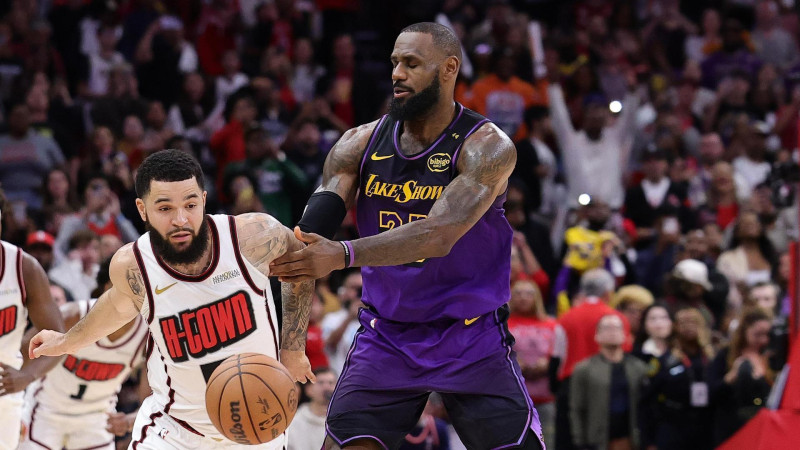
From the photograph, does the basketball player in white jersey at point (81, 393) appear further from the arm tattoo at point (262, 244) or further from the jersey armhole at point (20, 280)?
the arm tattoo at point (262, 244)

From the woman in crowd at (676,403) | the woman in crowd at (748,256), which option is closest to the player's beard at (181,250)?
the woman in crowd at (676,403)

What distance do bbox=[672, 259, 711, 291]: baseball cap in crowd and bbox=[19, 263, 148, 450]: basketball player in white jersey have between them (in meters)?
5.34

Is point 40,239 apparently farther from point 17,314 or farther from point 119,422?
point 17,314

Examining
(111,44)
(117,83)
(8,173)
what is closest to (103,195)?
(8,173)

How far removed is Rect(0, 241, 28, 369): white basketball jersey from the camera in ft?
22.7

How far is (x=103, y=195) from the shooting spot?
35.8 feet

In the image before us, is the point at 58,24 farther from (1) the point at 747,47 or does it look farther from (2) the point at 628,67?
(1) the point at 747,47

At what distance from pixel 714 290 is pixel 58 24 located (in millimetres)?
7854

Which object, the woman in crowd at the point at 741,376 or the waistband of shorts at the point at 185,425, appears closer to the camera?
the waistband of shorts at the point at 185,425

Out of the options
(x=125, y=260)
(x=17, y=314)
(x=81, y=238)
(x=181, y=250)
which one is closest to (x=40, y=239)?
(x=81, y=238)

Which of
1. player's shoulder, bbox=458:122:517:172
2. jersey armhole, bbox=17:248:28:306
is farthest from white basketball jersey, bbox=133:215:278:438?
jersey armhole, bbox=17:248:28:306

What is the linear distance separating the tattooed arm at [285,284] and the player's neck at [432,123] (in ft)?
2.50

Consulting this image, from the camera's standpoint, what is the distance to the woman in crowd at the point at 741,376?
31.1 feet

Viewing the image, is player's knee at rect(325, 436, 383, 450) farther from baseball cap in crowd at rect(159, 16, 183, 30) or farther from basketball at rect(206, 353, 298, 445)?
baseball cap in crowd at rect(159, 16, 183, 30)
